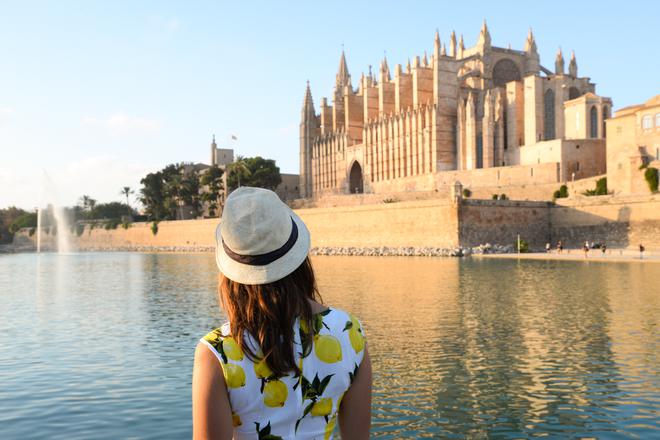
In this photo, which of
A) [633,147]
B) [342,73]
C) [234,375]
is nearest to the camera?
[234,375]

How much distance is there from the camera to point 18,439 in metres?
5.67

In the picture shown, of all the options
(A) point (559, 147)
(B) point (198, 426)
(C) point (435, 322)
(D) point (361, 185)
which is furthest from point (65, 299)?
(D) point (361, 185)

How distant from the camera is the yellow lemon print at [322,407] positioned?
211 centimetres

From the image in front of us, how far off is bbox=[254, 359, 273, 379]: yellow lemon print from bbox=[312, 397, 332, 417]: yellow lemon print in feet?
0.69

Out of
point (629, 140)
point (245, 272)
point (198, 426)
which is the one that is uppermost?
point (629, 140)

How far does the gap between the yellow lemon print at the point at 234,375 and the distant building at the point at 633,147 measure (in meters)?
36.5

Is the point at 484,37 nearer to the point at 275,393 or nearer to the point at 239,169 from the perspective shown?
the point at 239,169

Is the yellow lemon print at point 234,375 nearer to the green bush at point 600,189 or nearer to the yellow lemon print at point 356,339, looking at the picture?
the yellow lemon print at point 356,339

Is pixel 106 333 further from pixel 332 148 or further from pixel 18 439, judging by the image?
pixel 332 148

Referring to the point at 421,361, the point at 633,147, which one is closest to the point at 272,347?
the point at 421,361

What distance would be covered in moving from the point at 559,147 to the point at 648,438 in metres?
39.2

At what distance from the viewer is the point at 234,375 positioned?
1937mm

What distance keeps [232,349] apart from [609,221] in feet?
116

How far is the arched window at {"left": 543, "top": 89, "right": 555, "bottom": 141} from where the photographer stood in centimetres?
4728
